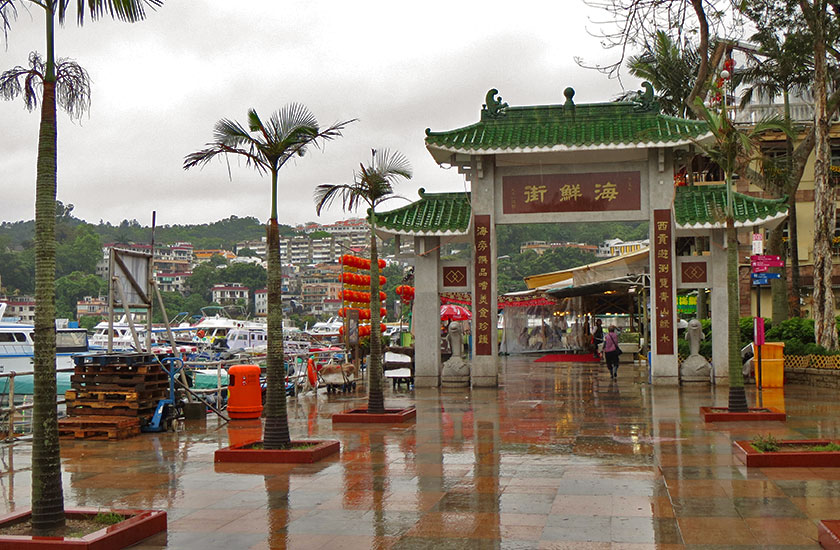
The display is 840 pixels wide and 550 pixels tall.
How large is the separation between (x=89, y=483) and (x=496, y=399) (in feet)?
36.9

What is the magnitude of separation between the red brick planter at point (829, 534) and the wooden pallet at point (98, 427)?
1099 cm

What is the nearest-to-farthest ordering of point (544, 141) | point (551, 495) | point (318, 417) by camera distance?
point (551, 495) → point (318, 417) → point (544, 141)

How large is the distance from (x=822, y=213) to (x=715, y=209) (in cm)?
402

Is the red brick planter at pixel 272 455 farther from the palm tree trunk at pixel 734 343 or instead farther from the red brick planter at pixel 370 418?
the palm tree trunk at pixel 734 343

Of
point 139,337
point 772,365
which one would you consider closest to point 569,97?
point 772,365

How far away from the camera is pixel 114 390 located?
14.8 meters

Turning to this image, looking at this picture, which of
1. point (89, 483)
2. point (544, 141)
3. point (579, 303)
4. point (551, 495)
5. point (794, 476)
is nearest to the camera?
point (551, 495)

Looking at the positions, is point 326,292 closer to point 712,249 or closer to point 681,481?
point 712,249

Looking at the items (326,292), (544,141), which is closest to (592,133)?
(544,141)

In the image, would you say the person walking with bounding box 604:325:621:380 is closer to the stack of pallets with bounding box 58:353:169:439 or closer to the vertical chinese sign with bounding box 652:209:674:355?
the vertical chinese sign with bounding box 652:209:674:355

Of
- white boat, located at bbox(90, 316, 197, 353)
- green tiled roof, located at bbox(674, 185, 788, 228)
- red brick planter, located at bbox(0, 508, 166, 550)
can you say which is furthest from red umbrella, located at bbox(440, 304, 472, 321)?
white boat, located at bbox(90, 316, 197, 353)

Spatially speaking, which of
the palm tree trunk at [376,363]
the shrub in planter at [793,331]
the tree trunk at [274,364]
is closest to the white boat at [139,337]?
the shrub in planter at [793,331]

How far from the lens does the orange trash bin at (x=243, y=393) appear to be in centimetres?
1650

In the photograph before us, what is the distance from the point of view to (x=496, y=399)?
781 inches
